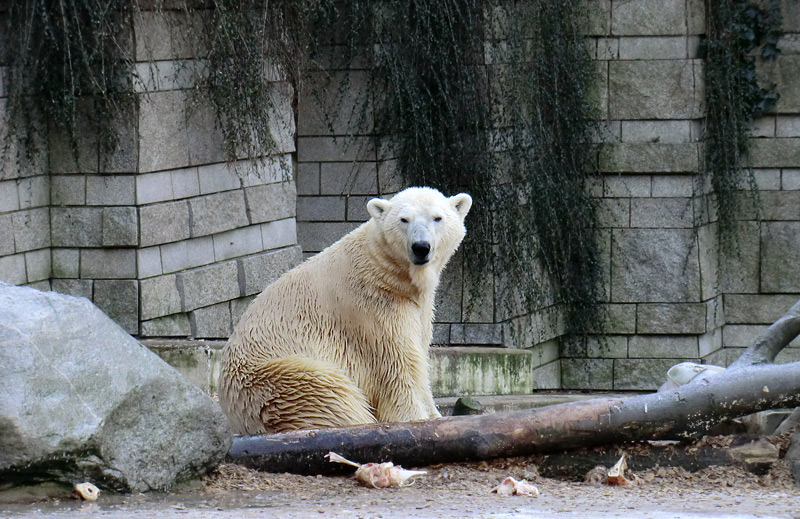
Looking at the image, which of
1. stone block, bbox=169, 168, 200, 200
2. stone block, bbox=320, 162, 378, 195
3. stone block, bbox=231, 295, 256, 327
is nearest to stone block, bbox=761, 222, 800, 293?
stone block, bbox=320, 162, 378, 195

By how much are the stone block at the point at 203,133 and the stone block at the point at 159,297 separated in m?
0.70

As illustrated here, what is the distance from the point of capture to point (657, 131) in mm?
8445

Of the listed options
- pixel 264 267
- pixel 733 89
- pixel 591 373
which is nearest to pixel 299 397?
pixel 264 267

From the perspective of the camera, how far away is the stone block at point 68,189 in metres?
6.28

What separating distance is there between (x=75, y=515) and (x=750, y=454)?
2.42 m

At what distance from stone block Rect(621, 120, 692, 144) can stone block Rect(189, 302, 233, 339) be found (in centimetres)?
332

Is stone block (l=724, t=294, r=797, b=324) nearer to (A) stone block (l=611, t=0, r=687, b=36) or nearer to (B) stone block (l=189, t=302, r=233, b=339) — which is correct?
(A) stone block (l=611, t=0, r=687, b=36)

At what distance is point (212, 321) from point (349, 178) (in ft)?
4.94

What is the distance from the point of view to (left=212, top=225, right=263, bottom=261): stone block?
6859mm

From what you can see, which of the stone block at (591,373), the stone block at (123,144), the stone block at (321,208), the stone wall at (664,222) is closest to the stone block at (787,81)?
the stone wall at (664,222)

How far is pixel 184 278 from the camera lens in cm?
655

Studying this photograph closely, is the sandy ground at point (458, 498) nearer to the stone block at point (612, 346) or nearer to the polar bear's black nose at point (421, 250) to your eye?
the polar bear's black nose at point (421, 250)

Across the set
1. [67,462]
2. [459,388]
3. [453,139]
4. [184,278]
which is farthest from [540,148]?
[67,462]

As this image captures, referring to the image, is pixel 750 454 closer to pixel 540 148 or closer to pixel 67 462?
pixel 67 462
